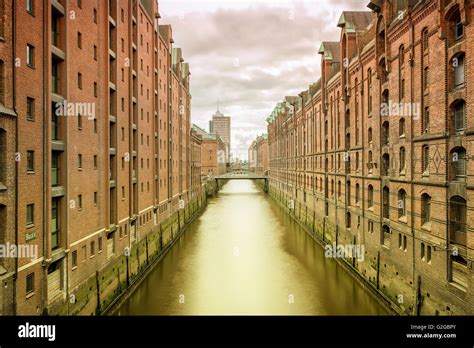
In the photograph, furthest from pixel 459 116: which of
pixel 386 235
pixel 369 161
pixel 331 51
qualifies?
pixel 331 51

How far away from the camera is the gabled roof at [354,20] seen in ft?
86.6

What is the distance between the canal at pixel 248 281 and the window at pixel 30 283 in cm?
632

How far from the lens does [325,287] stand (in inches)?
831

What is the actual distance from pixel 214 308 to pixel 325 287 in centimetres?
684

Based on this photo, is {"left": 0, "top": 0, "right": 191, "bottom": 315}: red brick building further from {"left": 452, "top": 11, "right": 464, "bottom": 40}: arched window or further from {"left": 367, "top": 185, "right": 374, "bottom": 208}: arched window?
{"left": 367, "top": 185, "right": 374, "bottom": 208}: arched window

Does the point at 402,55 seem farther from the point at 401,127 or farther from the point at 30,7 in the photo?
the point at 30,7

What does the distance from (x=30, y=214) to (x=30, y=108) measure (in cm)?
351

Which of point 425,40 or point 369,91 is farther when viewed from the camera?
point 369,91

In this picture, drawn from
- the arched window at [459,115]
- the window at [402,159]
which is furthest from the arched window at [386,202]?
the arched window at [459,115]

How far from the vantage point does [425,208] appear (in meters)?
15.3

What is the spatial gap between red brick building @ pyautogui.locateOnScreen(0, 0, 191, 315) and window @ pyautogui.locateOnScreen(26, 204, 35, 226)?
3cm

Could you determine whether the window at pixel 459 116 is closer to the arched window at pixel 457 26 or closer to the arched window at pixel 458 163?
the arched window at pixel 458 163
